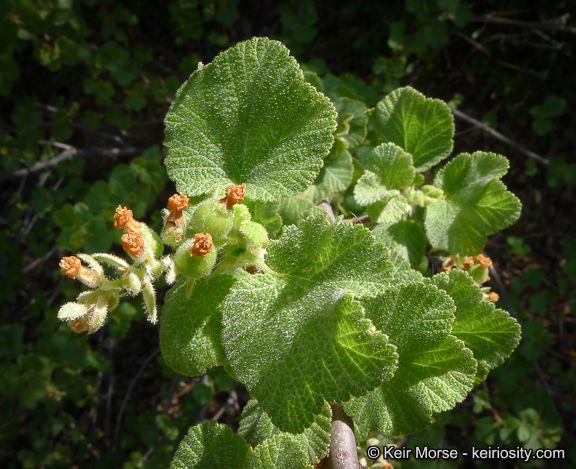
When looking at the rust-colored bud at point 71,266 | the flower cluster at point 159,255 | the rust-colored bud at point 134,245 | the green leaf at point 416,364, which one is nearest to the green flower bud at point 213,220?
the flower cluster at point 159,255

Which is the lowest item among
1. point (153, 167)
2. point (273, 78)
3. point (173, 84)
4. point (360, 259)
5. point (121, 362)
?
Result: point (121, 362)

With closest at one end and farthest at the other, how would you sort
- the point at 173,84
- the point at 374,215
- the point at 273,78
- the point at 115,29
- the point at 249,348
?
the point at 249,348 < the point at 273,78 < the point at 374,215 < the point at 173,84 < the point at 115,29

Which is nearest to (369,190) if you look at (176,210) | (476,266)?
(476,266)

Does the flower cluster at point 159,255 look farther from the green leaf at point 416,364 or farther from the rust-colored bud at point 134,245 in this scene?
the green leaf at point 416,364

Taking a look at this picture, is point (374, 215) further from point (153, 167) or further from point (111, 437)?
point (111, 437)

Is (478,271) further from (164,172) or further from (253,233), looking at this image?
(164,172)

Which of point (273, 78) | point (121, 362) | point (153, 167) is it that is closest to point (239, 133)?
point (273, 78)

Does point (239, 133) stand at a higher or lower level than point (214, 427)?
higher

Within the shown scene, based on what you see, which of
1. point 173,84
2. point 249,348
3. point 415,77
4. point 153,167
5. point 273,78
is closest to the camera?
point 249,348
